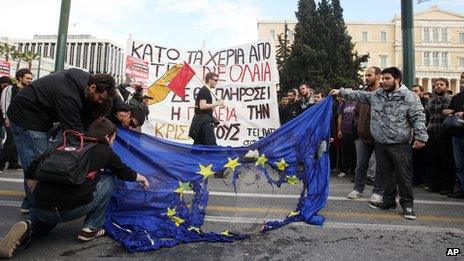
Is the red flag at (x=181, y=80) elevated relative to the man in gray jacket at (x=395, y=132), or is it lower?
elevated

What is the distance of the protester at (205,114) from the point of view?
699 centimetres

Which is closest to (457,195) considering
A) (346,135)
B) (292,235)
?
(346,135)

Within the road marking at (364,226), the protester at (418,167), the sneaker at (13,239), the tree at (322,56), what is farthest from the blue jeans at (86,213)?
the tree at (322,56)

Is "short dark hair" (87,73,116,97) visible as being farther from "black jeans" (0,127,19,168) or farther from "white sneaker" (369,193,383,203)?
"black jeans" (0,127,19,168)

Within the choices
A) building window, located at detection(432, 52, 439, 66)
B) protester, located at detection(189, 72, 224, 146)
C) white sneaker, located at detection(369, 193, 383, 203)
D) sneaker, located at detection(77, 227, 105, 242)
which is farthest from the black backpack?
building window, located at detection(432, 52, 439, 66)

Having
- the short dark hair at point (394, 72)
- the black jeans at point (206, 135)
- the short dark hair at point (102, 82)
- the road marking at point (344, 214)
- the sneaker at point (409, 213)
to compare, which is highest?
the short dark hair at point (394, 72)

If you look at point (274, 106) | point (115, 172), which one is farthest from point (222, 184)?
point (274, 106)

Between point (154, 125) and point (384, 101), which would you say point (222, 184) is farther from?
point (154, 125)

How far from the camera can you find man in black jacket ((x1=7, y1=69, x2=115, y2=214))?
3.73 m

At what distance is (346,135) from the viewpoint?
8.40 metres

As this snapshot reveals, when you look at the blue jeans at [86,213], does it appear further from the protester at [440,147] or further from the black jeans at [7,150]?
the protester at [440,147]

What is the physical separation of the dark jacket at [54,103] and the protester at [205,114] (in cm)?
307

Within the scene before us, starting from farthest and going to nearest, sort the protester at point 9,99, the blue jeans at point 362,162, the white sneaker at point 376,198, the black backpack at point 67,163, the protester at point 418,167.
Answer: the protester at point 418,167 < the protester at point 9,99 < the blue jeans at point 362,162 < the white sneaker at point 376,198 < the black backpack at point 67,163

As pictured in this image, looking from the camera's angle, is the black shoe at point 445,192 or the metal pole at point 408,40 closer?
the black shoe at point 445,192
